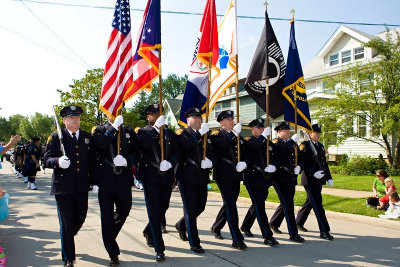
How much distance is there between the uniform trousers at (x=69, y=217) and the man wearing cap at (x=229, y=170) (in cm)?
223

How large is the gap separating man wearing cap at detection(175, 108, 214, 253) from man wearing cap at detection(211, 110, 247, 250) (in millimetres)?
305

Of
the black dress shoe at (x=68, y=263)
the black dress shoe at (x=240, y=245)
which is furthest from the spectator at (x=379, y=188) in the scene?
the black dress shoe at (x=68, y=263)

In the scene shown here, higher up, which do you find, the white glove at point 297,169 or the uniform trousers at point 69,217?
the white glove at point 297,169

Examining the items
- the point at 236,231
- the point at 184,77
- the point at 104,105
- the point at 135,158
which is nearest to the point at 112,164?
the point at 135,158

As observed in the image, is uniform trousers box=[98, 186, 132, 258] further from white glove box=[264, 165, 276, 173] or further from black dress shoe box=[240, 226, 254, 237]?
black dress shoe box=[240, 226, 254, 237]

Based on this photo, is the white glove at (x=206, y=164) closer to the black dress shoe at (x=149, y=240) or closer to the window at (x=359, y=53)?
the black dress shoe at (x=149, y=240)

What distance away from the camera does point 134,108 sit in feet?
220

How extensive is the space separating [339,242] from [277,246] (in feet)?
4.15

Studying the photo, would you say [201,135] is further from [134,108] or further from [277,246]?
[134,108]

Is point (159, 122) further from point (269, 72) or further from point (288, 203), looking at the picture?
point (269, 72)

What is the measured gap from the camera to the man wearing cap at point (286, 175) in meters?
6.31

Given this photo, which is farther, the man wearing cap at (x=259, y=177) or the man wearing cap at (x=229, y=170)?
the man wearing cap at (x=259, y=177)

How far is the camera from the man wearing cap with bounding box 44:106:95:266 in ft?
15.2

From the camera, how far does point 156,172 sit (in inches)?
208
